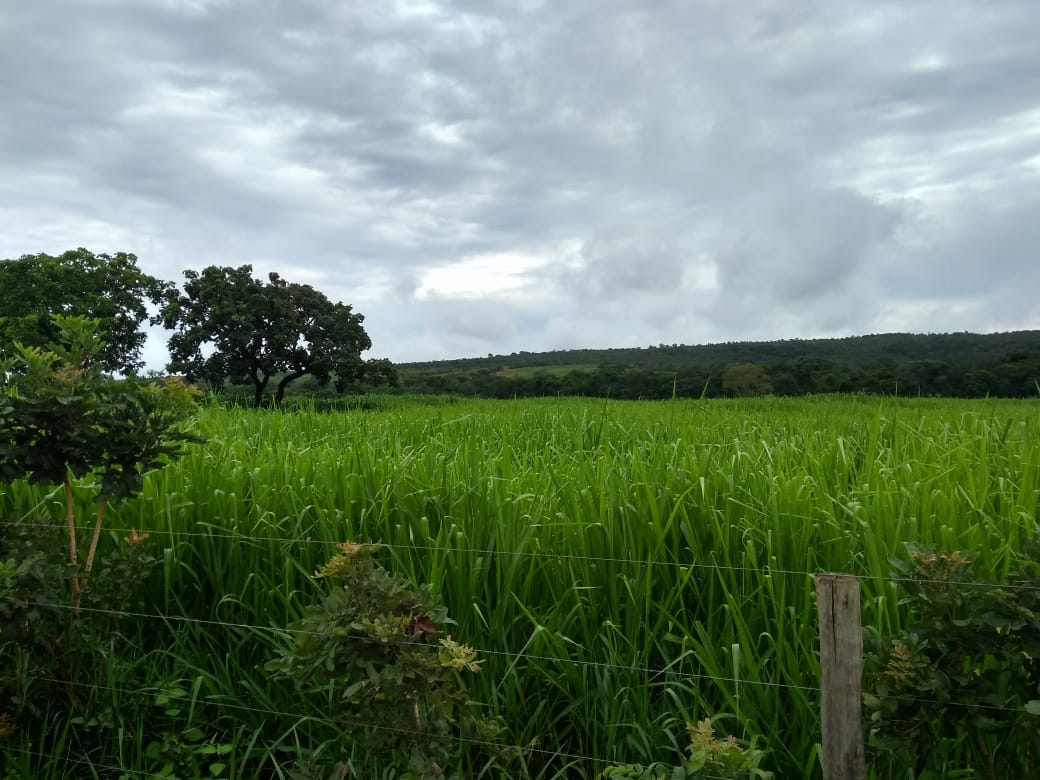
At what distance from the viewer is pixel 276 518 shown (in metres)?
3.89

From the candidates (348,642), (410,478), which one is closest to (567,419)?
(410,478)

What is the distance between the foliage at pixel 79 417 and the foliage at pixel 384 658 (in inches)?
55.8

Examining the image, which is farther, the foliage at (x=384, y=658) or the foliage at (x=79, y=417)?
the foliage at (x=79, y=417)

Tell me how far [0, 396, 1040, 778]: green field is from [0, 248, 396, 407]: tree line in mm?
29619

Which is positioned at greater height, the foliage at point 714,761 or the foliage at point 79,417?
the foliage at point 79,417

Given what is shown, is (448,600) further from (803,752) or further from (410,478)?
(803,752)

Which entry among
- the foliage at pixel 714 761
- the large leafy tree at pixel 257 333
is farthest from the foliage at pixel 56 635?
the large leafy tree at pixel 257 333

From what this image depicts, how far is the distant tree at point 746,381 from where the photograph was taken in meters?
17.6

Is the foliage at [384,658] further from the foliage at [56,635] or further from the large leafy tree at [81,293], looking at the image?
the large leafy tree at [81,293]

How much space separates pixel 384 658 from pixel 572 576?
128 centimetres

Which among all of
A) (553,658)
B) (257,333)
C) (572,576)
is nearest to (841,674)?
(553,658)

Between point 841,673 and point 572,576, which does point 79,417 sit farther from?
point 841,673

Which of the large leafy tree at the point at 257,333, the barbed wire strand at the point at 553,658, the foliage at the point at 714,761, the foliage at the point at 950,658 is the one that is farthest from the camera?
the large leafy tree at the point at 257,333

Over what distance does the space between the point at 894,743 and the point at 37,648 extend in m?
3.52
